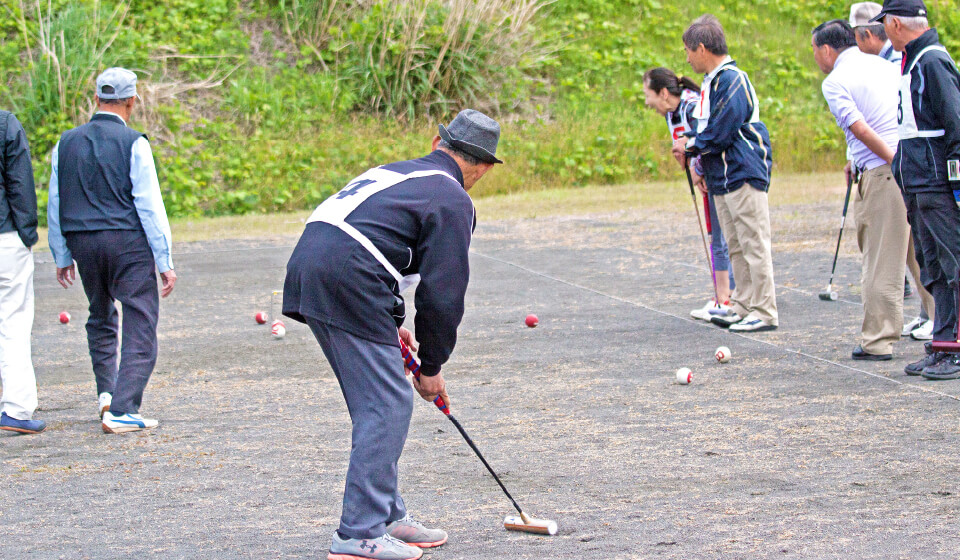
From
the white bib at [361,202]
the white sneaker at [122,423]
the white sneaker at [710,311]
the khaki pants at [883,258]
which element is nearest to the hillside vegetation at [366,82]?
the white sneaker at [710,311]

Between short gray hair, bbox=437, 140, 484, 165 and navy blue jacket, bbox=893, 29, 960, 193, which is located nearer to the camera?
short gray hair, bbox=437, 140, 484, 165

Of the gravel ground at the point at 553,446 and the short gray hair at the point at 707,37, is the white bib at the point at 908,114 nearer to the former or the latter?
the gravel ground at the point at 553,446

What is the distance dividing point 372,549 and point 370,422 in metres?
0.48

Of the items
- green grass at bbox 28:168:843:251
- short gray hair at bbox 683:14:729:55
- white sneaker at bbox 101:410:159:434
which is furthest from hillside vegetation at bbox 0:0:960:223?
white sneaker at bbox 101:410:159:434

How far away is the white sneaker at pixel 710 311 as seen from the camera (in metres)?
8.66

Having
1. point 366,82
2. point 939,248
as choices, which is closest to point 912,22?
point 939,248

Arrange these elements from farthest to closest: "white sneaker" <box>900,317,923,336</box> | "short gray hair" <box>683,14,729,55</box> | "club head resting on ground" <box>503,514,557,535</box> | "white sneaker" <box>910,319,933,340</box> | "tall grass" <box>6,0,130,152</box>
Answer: "tall grass" <box>6,0,130,152</box> → "short gray hair" <box>683,14,729,55</box> → "white sneaker" <box>900,317,923,336</box> → "white sneaker" <box>910,319,933,340</box> → "club head resting on ground" <box>503,514,557,535</box>

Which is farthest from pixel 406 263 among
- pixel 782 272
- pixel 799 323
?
pixel 782 272

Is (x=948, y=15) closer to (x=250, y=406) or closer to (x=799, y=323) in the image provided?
(x=799, y=323)

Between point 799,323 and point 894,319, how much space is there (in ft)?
4.60

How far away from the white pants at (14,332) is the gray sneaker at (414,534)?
2.97m

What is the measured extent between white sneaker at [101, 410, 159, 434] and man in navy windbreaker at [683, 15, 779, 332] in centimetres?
439

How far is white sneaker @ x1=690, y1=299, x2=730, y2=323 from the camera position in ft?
28.4

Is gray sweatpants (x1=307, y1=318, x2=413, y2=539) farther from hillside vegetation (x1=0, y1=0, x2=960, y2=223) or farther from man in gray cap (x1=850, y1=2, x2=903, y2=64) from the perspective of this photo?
hillside vegetation (x1=0, y1=0, x2=960, y2=223)
